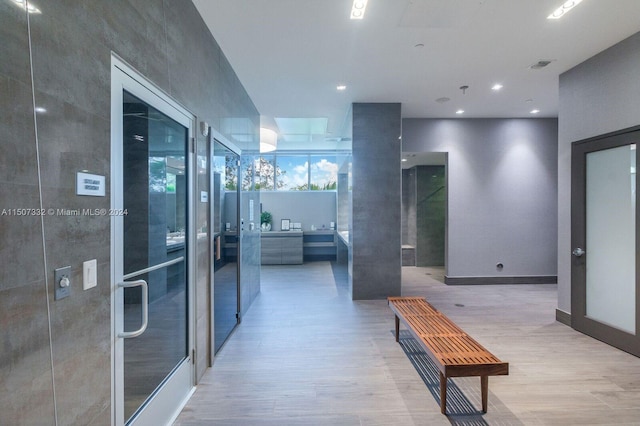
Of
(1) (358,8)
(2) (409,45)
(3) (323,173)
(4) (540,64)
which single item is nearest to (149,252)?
(1) (358,8)

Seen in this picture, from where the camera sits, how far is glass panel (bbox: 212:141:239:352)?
3.15 m

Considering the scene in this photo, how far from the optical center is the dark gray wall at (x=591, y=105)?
3164mm

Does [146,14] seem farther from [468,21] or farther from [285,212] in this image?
→ [285,212]

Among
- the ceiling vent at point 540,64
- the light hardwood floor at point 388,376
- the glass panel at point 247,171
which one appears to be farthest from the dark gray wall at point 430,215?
the glass panel at point 247,171

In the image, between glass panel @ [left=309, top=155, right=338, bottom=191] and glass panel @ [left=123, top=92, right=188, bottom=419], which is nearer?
glass panel @ [left=123, top=92, right=188, bottom=419]

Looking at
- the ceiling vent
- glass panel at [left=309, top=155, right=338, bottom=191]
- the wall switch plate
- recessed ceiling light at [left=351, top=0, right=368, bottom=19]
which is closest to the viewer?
the wall switch plate

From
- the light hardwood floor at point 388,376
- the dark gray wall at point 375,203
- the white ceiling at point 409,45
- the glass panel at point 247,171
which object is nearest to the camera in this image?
the light hardwood floor at point 388,376

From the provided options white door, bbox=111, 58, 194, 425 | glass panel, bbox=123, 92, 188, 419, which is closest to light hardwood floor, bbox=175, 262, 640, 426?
white door, bbox=111, 58, 194, 425

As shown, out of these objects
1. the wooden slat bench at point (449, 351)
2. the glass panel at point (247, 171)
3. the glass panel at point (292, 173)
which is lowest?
the wooden slat bench at point (449, 351)

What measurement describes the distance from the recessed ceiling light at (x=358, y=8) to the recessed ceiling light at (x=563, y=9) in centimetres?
176

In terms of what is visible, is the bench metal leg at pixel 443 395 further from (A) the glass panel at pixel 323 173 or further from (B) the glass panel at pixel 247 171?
(A) the glass panel at pixel 323 173

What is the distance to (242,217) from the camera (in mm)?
4215

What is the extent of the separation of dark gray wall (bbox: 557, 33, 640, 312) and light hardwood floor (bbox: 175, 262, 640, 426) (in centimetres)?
109

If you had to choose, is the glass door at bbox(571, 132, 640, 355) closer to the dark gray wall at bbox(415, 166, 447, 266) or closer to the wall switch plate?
the dark gray wall at bbox(415, 166, 447, 266)
